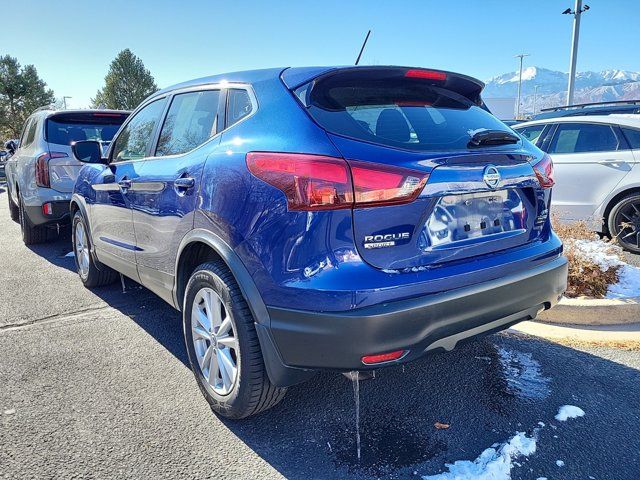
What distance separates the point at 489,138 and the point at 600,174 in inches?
165

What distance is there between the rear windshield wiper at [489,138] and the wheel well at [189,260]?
56.5 inches

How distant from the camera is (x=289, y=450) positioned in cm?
239

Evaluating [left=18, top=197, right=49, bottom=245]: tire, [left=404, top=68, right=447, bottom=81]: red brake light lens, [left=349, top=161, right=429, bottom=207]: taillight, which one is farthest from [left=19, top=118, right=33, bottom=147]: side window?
[left=349, top=161, right=429, bottom=207]: taillight

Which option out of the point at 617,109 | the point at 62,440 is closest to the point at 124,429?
the point at 62,440

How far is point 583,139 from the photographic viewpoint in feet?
19.9

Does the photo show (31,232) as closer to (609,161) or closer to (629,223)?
(609,161)

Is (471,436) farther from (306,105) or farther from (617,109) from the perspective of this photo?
(617,109)

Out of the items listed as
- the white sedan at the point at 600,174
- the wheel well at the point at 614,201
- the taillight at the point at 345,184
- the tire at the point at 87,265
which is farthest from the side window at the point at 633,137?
the tire at the point at 87,265

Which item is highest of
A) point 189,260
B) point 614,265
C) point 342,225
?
point 342,225

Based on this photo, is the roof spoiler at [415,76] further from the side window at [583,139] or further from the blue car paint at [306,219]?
the side window at [583,139]

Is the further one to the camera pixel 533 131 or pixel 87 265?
pixel 533 131

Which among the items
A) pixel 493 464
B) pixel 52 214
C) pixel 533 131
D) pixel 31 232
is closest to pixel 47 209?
pixel 52 214

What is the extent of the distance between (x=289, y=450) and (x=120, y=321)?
2.32 metres

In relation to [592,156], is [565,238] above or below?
below
